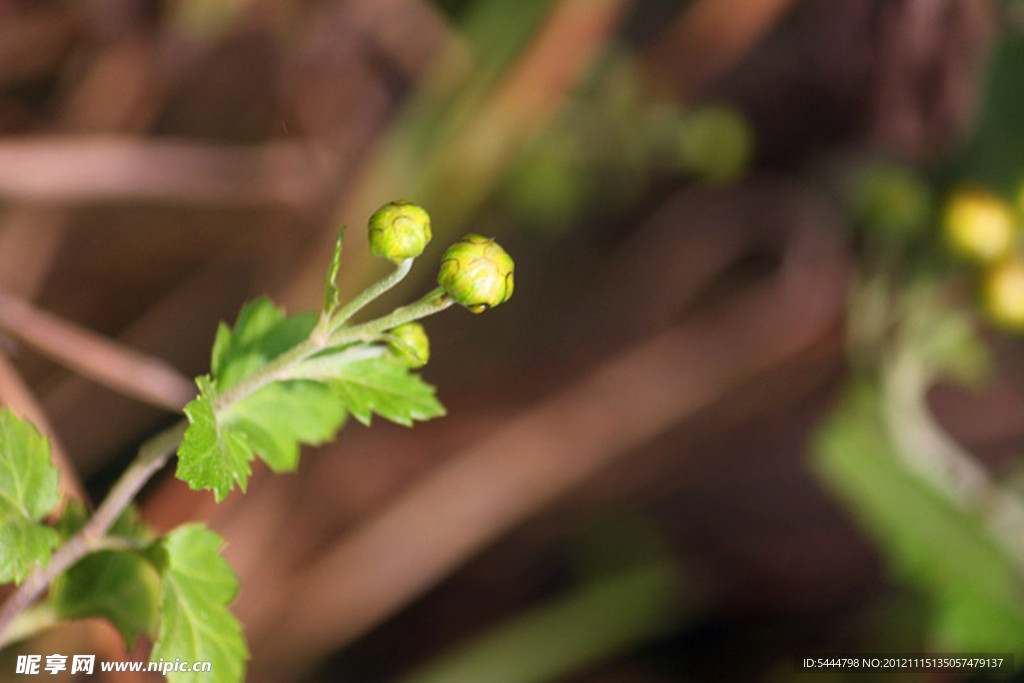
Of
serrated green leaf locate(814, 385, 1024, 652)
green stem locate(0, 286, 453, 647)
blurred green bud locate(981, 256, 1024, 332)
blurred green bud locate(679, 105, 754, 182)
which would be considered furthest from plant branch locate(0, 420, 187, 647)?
blurred green bud locate(679, 105, 754, 182)

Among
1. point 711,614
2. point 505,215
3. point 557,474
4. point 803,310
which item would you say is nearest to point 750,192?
point 803,310

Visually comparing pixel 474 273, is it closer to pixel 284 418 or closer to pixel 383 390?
pixel 383 390

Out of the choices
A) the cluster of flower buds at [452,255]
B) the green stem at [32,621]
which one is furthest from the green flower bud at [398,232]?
the green stem at [32,621]

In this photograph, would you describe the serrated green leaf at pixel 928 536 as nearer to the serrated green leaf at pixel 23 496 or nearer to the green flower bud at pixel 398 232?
the green flower bud at pixel 398 232

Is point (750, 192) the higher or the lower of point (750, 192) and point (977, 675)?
the higher

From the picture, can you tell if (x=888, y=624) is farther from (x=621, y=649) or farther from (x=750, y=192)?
(x=750, y=192)
